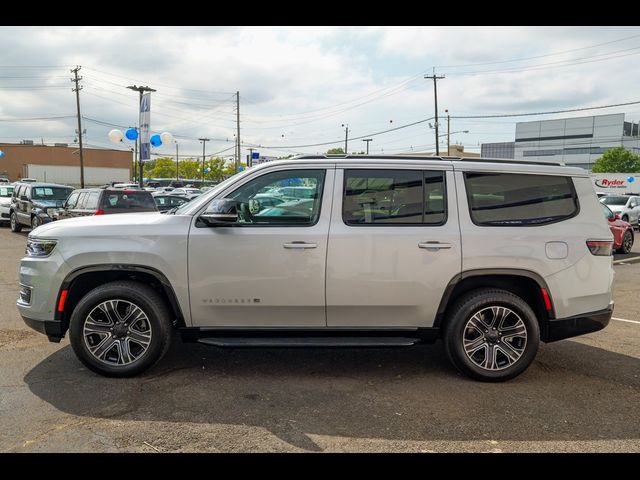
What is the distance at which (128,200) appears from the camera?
13.0 meters

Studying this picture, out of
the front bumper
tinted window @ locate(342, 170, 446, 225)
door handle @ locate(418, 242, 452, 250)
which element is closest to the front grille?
the front bumper

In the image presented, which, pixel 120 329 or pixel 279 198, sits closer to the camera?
pixel 120 329

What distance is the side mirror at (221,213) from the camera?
436cm

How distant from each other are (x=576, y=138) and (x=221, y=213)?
117m

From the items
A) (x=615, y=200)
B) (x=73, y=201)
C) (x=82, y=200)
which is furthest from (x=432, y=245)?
(x=615, y=200)

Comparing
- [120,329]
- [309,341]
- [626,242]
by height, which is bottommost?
[309,341]

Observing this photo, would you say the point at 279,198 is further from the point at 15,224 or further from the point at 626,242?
the point at 15,224

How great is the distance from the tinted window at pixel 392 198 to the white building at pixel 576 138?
103866mm

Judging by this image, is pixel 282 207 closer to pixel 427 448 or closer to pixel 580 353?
pixel 427 448

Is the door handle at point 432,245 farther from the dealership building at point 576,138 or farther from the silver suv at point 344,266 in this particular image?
the dealership building at point 576,138

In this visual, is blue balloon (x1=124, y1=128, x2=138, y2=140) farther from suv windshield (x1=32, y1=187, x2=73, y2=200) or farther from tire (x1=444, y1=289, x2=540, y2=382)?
tire (x1=444, y1=289, x2=540, y2=382)

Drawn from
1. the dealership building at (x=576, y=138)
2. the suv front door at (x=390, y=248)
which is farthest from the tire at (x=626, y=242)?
the dealership building at (x=576, y=138)
